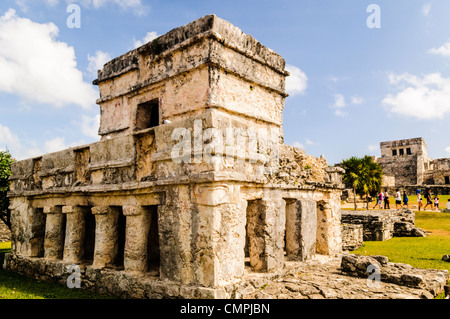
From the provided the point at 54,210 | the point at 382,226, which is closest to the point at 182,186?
the point at 54,210

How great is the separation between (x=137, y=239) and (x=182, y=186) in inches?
62.5

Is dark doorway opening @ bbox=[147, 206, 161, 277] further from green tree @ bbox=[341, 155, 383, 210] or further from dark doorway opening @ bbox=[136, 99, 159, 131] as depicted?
green tree @ bbox=[341, 155, 383, 210]

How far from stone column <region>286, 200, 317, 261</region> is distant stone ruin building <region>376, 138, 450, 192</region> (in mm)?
34588

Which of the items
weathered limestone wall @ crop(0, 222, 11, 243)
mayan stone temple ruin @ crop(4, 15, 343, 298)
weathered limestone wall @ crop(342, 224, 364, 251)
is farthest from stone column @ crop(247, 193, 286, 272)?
weathered limestone wall @ crop(0, 222, 11, 243)

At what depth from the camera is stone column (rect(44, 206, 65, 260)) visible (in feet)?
25.1

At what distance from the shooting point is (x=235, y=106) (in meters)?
8.47

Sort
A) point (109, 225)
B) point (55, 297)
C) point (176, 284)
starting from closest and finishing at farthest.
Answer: point (176, 284), point (55, 297), point (109, 225)

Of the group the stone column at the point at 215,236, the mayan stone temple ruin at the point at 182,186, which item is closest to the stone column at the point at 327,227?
the mayan stone temple ruin at the point at 182,186

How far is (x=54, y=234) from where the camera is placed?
25.2 ft

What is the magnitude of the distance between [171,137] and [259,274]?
9.24 feet

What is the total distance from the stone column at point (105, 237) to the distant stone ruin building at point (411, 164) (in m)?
37.2

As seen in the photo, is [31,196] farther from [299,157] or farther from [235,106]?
[299,157]
